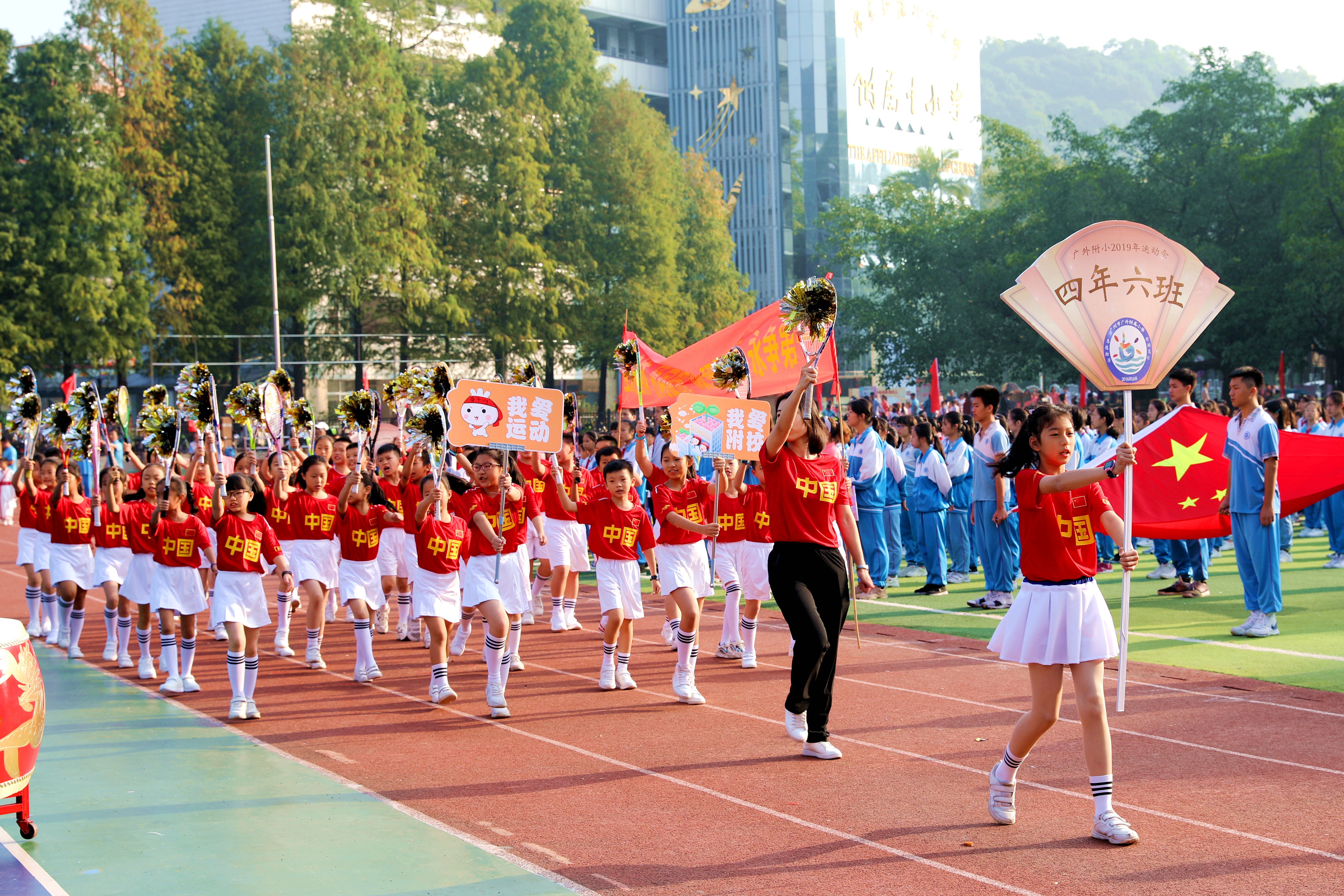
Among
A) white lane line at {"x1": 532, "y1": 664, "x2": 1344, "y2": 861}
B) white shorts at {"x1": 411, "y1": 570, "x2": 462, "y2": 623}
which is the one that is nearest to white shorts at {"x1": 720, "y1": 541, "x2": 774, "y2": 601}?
white lane line at {"x1": 532, "y1": 664, "x2": 1344, "y2": 861}

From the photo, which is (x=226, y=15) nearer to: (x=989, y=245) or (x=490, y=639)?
(x=989, y=245)

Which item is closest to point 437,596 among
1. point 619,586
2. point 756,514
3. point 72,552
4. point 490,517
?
point 490,517

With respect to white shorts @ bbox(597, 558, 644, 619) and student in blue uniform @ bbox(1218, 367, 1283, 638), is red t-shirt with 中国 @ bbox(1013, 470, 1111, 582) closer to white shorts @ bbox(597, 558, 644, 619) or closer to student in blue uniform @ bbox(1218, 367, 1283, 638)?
white shorts @ bbox(597, 558, 644, 619)

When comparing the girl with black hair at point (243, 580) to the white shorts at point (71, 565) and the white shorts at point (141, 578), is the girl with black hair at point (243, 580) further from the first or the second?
A: the white shorts at point (71, 565)

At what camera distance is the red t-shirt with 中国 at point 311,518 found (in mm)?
11969

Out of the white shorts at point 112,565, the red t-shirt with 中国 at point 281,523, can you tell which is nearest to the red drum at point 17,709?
the red t-shirt with 中国 at point 281,523

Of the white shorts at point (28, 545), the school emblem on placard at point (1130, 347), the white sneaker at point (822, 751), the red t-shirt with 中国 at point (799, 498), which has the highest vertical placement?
the school emblem on placard at point (1130, 347)

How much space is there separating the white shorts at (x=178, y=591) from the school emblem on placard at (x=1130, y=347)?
7.28 meters

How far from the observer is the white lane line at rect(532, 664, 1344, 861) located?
590cm

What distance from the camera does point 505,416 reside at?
9.61 m

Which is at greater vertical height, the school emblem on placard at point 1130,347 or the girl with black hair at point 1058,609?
the school emblem on placard at point 1130,347

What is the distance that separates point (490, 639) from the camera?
928 cm

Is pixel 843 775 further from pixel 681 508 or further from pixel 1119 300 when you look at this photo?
pixel 681 508

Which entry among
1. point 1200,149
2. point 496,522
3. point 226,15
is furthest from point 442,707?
point 226,15
